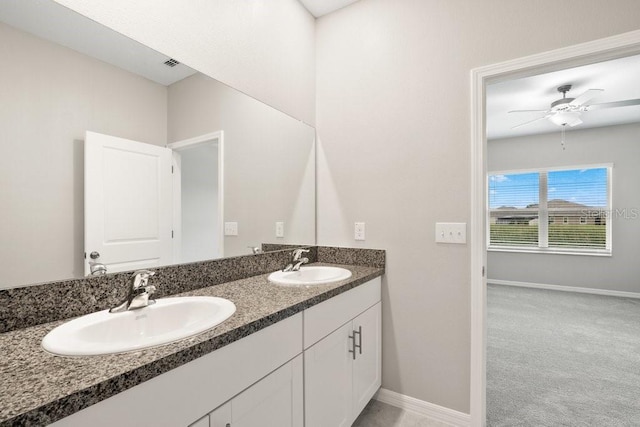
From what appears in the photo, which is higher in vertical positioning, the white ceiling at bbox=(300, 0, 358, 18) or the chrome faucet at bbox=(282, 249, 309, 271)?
the white ceiling at bbox=(300, 0, 358, 18)

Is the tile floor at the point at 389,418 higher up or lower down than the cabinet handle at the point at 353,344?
lower down

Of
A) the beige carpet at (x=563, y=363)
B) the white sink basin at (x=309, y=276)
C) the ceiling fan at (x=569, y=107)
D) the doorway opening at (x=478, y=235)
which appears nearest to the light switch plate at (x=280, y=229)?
the white sink basin at (x=309, y=276)

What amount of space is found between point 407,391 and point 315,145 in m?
1.71

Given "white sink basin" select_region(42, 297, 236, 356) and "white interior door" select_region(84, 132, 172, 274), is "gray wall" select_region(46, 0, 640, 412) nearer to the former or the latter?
"white interior door" select_region(84, 132, 172, 274)

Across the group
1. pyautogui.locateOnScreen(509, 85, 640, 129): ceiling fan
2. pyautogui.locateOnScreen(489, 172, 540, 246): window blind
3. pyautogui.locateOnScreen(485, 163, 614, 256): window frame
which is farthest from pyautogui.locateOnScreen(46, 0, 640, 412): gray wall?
pyautogui.locateOnScreen(489, 172, 540, 246): window blind

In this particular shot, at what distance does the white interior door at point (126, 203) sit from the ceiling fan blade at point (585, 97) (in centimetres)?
336

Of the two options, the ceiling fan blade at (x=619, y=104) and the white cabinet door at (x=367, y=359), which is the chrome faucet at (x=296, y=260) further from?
the ceiling fan blade at (x=619, y=104)

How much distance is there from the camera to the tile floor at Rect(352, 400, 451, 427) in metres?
1.75

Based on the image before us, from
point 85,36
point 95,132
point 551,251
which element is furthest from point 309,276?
point 551,251

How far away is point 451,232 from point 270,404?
4.14 ft

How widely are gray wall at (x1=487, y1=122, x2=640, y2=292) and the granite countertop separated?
18.1 ft

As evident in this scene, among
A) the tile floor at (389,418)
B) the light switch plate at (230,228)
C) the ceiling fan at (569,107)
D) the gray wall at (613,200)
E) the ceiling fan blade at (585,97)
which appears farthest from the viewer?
the gray wall at (613,200)

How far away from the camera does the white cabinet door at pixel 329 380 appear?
1259 millimetres

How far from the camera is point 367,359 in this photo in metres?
1.75
